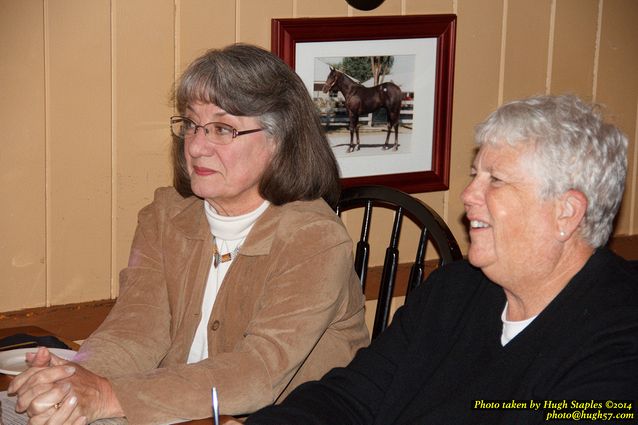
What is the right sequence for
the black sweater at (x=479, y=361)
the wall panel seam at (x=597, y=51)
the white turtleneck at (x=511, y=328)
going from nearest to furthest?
1. the black sweater at (x=479, y=361)
2. the white turtleneck at (x=511, y=328)
3. the wall panel seam at (x=597, y=51)

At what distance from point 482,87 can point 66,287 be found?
1530 millimetres

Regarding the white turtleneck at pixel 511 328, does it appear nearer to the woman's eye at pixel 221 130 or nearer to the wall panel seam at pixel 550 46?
the woman's eye at pixel 221 130

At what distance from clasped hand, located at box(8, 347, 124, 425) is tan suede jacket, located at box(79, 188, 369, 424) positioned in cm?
4

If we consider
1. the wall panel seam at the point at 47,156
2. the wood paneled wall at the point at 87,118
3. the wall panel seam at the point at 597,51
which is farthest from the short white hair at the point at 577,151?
the wall panel seam at the point at 597,51

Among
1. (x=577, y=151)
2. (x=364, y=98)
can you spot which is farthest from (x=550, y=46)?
(x=577, y=151)

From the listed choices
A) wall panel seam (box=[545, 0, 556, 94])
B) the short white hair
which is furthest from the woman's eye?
wall panel seam (box=[545, 0, 556, 94])

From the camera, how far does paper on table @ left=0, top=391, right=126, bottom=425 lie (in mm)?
1689

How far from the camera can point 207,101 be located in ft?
7.08

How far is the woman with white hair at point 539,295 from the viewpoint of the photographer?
157 centimetres

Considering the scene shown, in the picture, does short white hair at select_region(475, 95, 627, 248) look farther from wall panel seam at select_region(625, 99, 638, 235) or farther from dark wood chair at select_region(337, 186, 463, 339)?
wall panel seam at select_region(625, 99, 638, 235)

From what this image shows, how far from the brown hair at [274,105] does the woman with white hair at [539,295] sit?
0.54 m

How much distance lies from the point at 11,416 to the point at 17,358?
0.25 m

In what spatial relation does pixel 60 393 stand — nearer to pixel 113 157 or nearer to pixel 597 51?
pixel 113 157

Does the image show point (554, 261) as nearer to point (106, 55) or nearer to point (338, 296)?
point (338, 296)
